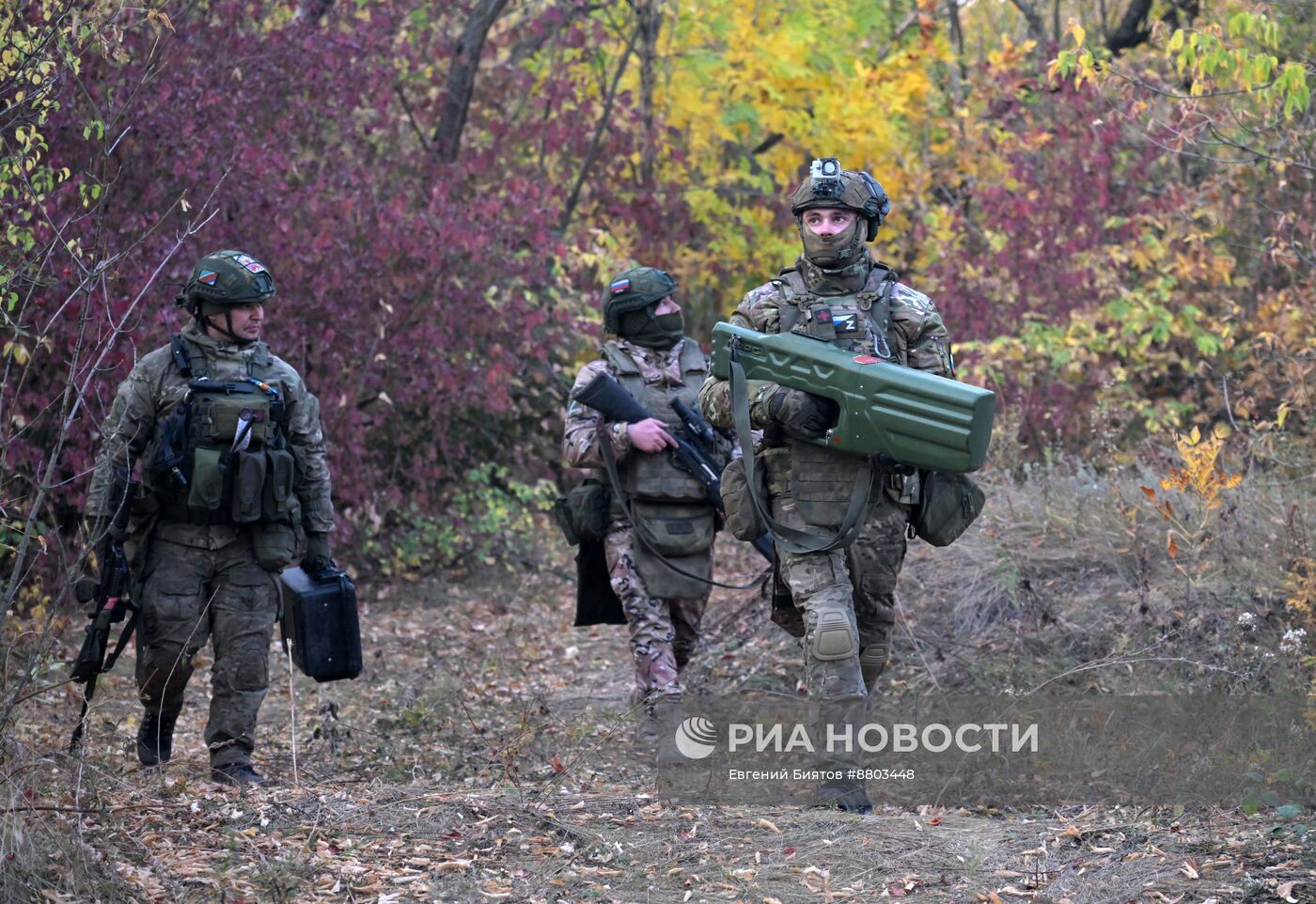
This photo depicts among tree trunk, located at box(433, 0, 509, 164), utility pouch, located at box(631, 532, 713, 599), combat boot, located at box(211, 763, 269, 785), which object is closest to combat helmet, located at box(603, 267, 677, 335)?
utility pouch, located at box(631, 532, 713, 599)

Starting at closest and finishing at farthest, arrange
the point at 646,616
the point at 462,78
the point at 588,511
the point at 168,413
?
the point at 168,413 → the point at 646,616 → the point at 588,511 → the point at 462,78

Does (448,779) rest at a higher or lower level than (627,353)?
lower

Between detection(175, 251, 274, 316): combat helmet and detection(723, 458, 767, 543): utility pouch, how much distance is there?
200cm

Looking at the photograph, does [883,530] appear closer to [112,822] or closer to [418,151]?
[112,822]

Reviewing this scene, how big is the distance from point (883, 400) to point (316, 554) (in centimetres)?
249

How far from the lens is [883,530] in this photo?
18.0 feet

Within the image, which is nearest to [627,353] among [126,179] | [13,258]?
[13,258]

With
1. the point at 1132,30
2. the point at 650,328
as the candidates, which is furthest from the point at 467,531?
the point at 1132,30

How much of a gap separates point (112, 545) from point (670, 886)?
2.66 m

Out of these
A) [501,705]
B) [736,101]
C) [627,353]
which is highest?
[736,101]

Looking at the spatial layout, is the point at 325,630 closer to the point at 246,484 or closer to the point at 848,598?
the point at 246,484

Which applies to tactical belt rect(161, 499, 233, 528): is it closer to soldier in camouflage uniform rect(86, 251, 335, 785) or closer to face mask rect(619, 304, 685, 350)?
soldier in camouflage uniform rect(86, 251, 335, 785)

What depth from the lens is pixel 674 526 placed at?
676 cm

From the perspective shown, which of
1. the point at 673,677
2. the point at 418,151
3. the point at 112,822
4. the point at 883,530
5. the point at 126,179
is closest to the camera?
the point at 112,822
